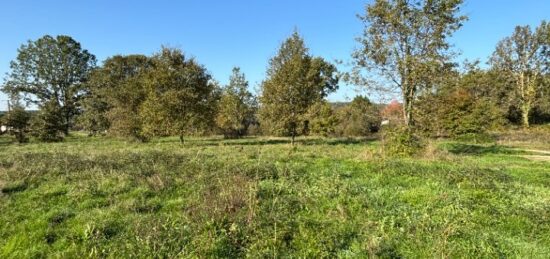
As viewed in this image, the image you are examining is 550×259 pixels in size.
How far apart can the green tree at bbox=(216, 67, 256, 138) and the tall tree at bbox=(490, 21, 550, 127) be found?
36.8m

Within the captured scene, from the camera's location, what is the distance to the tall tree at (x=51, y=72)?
4306cm

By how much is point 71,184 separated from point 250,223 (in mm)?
5796

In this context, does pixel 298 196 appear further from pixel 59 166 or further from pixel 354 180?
pixel 59 166

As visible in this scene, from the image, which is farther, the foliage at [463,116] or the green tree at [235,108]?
the green tree at [235,108]

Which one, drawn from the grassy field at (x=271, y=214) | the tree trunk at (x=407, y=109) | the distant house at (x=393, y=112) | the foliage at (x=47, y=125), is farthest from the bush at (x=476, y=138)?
the foliage at (x=47, y=125)

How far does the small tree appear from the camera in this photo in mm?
31516

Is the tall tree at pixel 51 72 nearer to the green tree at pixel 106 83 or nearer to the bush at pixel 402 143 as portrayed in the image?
the green tree at pixel 106 83

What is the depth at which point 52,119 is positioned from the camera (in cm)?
3284

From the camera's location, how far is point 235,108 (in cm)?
4069

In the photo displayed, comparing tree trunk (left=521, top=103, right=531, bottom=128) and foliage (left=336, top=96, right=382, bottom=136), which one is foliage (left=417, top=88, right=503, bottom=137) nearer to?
foliage (left=336, top=96, right=382, bottom=136)

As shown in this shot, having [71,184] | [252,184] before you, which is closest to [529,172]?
[252,184]

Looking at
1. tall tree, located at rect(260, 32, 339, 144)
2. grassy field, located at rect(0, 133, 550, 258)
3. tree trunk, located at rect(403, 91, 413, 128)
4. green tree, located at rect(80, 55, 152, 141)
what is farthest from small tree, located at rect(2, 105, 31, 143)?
tree trunk, located at rect(403, 91, 413, 128)

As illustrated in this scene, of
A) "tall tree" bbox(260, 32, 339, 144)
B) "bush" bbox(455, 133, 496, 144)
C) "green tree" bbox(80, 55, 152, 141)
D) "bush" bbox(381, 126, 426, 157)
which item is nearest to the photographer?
"bush" bbox(381, 126, 426, 157)

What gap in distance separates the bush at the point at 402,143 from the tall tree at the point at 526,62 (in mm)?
39932
